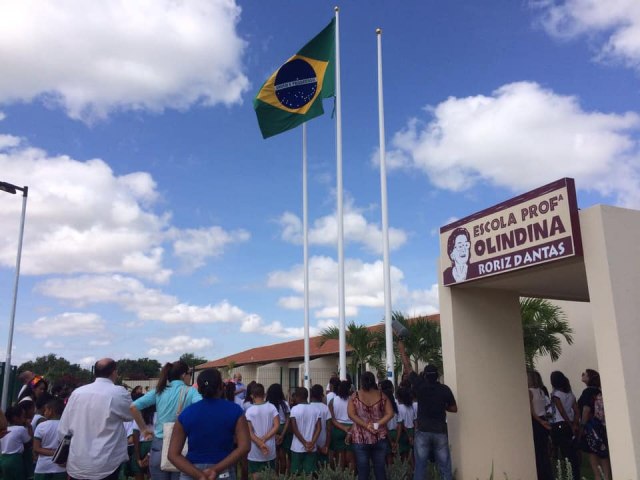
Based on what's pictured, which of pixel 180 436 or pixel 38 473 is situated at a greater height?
pixel 180 436

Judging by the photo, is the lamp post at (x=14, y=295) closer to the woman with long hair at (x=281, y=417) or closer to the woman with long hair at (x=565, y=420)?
the woman with long hair at (x=281, y=417)

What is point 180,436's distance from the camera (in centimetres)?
421

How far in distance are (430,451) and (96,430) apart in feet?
14.1

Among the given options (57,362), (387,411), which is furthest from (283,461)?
(57,362)

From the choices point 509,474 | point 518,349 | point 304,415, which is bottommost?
point 509,474

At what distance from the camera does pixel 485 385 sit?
844 cm

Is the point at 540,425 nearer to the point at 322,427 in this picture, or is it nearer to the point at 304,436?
the point at 322,427

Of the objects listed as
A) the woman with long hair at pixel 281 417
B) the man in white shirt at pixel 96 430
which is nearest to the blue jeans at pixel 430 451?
the woman with long hair at pixel 281 417

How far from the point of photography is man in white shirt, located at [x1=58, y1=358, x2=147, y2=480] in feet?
16.1

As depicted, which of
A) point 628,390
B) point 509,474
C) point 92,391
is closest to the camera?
point 92,391

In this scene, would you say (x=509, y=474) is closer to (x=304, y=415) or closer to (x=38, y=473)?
(x=304, y=415)

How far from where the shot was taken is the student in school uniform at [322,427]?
7898 mm

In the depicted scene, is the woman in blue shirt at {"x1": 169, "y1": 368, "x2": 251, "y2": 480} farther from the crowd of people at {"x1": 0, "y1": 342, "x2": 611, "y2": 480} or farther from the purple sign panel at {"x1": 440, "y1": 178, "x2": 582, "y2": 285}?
the purple sign panel at {"x1": 440, "y1": 178, "x2": 582, "y2": 285}

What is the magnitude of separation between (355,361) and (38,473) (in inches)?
597
